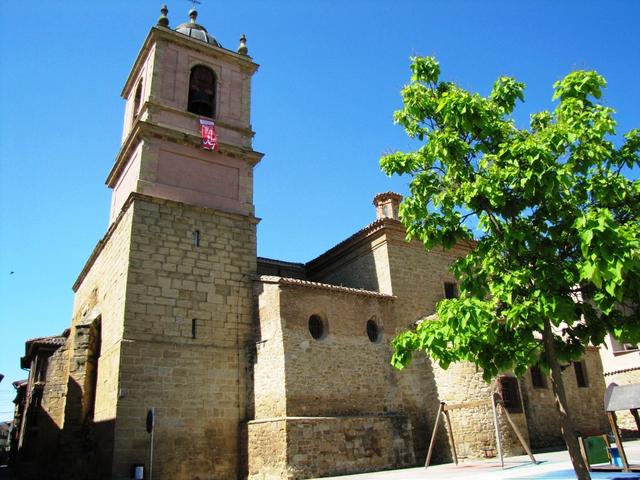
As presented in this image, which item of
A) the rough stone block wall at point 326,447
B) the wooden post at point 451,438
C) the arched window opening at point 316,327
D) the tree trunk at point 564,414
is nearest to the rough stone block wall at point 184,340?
the rough stone block wall at point 326,447

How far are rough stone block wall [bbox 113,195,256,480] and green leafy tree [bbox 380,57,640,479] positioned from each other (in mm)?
8320

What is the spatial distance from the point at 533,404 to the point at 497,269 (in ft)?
35.2

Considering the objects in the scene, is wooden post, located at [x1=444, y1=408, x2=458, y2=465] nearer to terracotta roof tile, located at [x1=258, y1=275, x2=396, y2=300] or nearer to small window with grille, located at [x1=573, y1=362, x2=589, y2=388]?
terracotta roof tile, located at [x1=258, y1=275, x2=396, y2=300]

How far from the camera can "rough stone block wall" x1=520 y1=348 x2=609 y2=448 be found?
15.7m

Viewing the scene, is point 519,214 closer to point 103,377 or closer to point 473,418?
point 473,418

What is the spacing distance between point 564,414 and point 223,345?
401 inches

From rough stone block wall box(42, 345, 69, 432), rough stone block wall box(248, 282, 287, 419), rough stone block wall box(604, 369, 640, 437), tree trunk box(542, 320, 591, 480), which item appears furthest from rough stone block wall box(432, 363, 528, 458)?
rough stone block wall box(42, 345, 69, 432)

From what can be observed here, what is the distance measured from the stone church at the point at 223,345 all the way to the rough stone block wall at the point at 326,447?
45 millimetres

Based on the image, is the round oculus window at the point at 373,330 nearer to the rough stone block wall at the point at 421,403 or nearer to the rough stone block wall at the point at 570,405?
the rough stone block wall at the point at 421,403

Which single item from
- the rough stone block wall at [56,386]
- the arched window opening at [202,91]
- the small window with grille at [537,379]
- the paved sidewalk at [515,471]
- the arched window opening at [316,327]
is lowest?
the paved sidewalk at [515,471]

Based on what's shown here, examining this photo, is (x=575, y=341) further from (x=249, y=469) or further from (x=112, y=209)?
(x=112, y=209)

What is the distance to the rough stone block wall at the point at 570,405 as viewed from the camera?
1569cm

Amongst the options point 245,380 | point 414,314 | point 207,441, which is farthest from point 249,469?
point 414,314

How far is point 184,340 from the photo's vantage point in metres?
14.2
